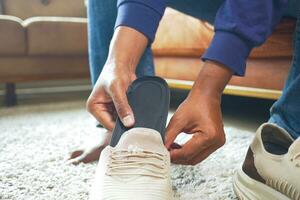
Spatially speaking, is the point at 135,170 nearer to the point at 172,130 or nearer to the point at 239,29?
the point at 172,130

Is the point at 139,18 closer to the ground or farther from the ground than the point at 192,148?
farther from the ground

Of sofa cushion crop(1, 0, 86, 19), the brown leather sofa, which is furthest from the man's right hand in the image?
sofa cushion crop(1, 0, 86, 19)

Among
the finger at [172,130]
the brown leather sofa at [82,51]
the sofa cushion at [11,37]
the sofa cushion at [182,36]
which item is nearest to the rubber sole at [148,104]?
the finger at [172,130]

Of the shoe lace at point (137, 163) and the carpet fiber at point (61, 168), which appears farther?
the carpet fiber at point (61, 168)

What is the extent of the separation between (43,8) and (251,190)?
69.7 inches

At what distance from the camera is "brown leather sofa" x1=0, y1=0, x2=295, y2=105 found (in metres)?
0.88

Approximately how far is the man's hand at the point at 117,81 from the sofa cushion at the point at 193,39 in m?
0.42

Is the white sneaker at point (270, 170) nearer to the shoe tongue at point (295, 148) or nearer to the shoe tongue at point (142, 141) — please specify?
the shoe tongue at point (295, 148)

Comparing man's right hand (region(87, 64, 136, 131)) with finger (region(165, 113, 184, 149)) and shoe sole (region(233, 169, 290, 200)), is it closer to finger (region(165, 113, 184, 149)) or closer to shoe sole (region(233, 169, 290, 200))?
finger (region(165, 113, 184, 149))

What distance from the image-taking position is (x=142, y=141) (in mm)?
407

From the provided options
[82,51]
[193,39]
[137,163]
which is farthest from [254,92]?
[82,51]

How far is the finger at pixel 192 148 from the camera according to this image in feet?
1.35

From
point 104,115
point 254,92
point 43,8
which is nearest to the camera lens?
point 104,115

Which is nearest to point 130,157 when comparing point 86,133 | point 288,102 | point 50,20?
point 288,102
